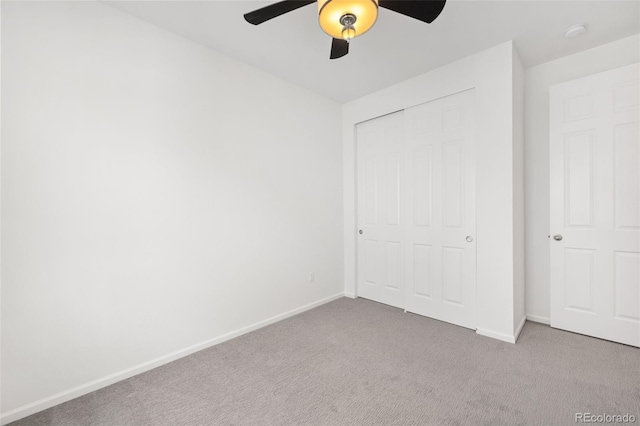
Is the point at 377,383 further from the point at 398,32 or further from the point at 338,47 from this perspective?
the point at 398,32

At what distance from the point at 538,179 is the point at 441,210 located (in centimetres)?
103

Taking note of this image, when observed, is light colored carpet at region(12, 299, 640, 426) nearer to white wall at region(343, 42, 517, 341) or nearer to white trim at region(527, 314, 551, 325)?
white trim at region(527, 314, 551, 325)

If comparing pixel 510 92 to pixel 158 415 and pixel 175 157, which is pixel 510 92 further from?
pixel 158 415

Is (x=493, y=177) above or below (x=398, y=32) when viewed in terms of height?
below

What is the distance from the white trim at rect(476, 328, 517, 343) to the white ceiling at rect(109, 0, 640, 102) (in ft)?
8.62

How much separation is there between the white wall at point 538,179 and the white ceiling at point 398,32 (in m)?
0.17

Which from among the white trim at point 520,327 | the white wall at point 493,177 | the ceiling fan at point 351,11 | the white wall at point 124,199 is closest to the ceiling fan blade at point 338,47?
the ceiling fan at point 351,11

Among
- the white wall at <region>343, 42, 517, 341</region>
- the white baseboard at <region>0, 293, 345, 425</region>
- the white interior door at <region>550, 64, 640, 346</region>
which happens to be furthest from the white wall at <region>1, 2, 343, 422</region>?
the white interior door at <region>550, 64, 640, 346</region>

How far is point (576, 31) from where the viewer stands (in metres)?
2.34

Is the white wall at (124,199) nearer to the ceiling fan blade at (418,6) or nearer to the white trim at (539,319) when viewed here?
the ceiling fan blade at (418,6)

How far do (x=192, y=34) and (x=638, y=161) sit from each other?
3.90 metres

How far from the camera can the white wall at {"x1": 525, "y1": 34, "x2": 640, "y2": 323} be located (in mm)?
2887

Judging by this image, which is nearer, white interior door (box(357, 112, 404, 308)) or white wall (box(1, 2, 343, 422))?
white wall (box(1, 2, 343, 422))

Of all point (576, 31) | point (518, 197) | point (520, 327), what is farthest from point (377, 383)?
point (576, 31)
